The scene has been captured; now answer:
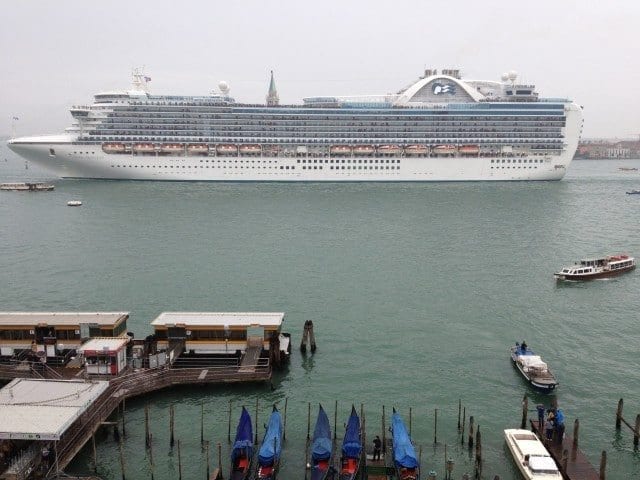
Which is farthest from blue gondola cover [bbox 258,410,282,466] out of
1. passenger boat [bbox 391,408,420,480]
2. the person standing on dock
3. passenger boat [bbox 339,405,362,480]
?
passenger boat [bbox 391,408,420,480]

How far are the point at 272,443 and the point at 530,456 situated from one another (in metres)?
6.23

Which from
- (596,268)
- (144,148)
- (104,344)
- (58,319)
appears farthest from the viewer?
(144,148)

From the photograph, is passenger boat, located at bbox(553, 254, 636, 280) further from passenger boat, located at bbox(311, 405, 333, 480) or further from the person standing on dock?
passenger boat, located at bbox(311, 405, 333, 480)

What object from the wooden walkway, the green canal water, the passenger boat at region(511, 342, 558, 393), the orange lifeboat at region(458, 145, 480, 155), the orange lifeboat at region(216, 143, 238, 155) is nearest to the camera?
the wooden walkway

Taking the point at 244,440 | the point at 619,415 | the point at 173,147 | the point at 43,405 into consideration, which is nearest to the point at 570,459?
the point at 619,415

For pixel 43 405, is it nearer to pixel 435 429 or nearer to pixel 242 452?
pixel 242 452

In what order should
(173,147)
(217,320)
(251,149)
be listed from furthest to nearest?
(251,149) < (173,147) < (217,320)

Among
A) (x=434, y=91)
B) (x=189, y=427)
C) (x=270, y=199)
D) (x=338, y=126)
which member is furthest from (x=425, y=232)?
(x=434, y=91)

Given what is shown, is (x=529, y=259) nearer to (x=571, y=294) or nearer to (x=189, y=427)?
(x=571, y=294)

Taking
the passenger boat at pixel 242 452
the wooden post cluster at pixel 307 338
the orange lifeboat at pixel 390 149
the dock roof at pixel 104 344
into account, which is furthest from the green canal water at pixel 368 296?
the orange lifeboat at pixel 390 149

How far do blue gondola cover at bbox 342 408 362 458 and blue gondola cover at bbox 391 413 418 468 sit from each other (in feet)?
2.95

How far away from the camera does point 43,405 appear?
14.7m

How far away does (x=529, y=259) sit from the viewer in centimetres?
3650

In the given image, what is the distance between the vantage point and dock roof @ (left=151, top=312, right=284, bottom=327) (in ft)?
67.0
